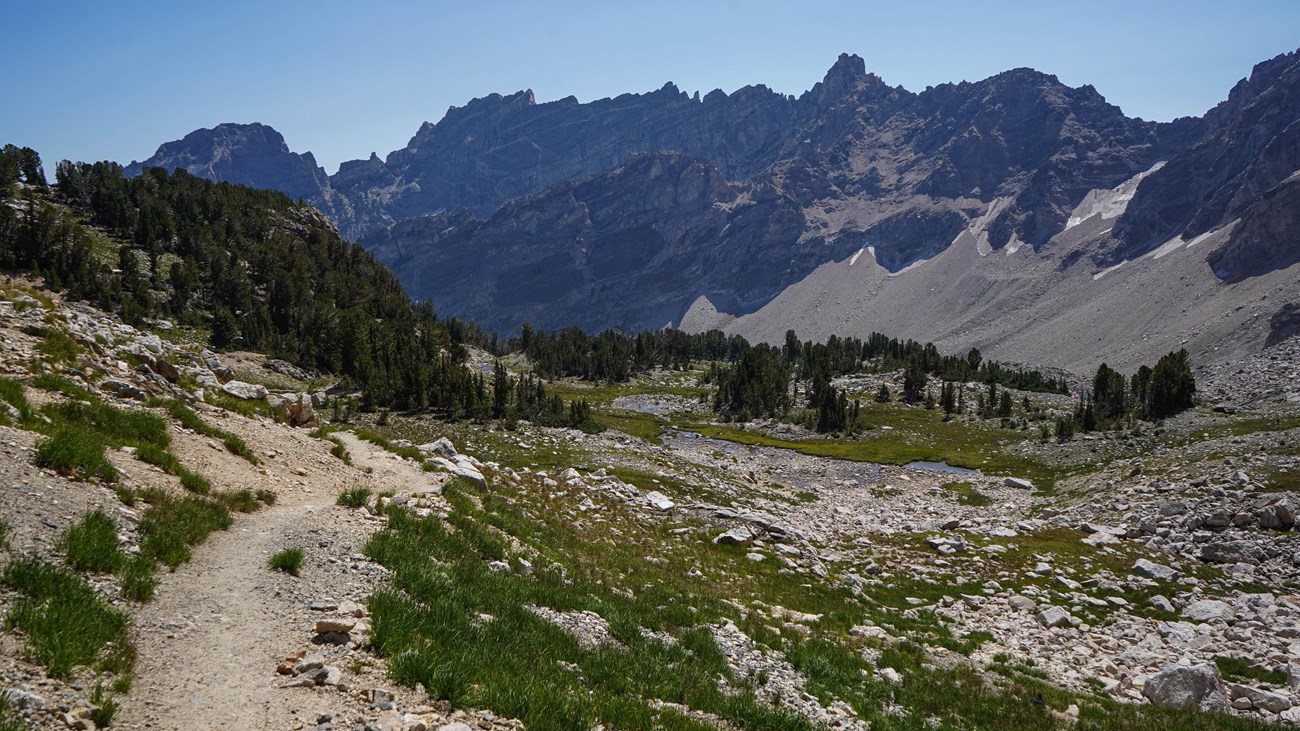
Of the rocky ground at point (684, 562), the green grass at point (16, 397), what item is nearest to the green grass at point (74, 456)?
the rocky ground at point (684, 562)

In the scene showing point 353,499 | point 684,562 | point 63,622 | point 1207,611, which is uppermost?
point 63,622

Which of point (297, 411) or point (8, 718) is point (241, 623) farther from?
point (297, 411)

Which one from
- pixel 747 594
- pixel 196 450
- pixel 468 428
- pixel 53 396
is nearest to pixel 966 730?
pixel 747 594

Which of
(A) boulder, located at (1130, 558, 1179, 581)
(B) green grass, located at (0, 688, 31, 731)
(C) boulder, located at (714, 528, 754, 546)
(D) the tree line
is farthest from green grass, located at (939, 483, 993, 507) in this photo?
(B) green grass, located at (0, 688, 31, 731)

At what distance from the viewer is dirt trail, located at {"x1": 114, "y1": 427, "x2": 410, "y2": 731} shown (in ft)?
22.9

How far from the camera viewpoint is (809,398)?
126312 mm

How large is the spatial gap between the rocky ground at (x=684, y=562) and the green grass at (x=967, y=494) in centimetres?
45

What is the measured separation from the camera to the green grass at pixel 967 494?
52.8 m

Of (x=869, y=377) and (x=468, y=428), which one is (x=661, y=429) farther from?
(x=869, y=377)

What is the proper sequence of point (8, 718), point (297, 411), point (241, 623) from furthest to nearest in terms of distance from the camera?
point (297, 411) < point (241, 623) < point (8, 718)

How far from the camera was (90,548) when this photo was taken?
886 centimetres

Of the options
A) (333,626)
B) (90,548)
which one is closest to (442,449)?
(90,548)

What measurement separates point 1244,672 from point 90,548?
89.8 feet

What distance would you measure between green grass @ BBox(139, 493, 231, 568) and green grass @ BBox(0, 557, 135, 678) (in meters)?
1.74
